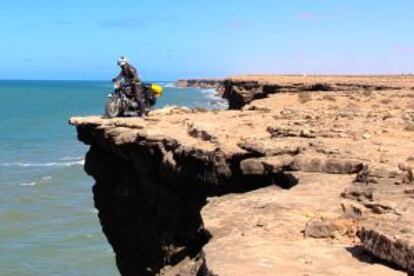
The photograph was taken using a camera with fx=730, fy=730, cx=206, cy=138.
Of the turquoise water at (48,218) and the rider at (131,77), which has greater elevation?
the rider at (131,77)

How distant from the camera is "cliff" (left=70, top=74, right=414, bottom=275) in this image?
19.9ft

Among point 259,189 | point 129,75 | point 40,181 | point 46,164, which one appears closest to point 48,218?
point 40,181

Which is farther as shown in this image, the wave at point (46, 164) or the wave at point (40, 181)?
the wave at point (46, 164)

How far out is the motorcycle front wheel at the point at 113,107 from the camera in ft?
58.6

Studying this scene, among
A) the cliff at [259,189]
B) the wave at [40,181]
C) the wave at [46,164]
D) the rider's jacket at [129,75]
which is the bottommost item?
the wave at [46,164]

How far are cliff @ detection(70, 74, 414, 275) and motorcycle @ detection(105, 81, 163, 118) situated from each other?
493mm

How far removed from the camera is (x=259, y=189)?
990 cm

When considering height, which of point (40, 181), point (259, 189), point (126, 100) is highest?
point (126, 100)

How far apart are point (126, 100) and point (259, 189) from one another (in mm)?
9042

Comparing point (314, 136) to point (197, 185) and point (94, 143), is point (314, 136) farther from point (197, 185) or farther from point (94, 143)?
point (94, 143)

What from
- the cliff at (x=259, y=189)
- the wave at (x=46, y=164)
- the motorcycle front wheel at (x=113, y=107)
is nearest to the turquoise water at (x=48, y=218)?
the wave at (x=46, y=164)

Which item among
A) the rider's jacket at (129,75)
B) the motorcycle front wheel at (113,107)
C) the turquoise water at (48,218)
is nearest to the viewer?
the motorcycle front wheel at (113,107)

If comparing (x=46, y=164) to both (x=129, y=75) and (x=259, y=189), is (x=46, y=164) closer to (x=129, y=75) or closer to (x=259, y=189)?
(x=129, y=75)

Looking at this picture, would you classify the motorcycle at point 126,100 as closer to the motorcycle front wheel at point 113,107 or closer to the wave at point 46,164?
the motorcycle front wheel at point 113,107
